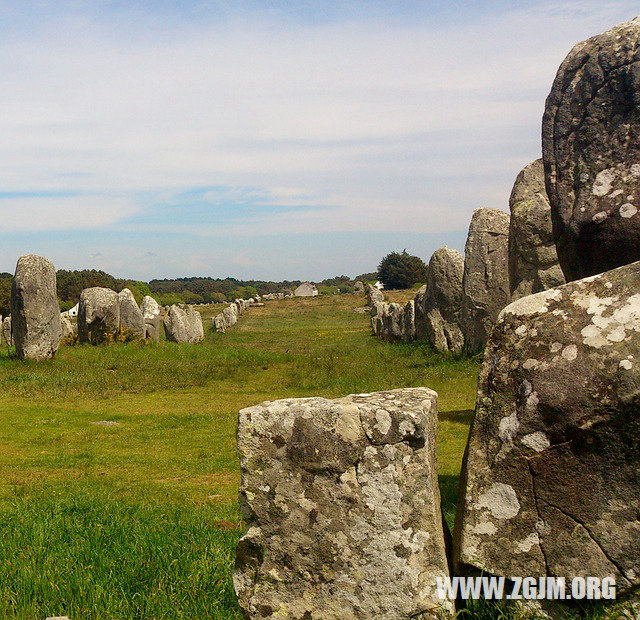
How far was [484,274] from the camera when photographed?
18719 mm

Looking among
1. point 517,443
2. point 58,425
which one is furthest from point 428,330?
point 517,443

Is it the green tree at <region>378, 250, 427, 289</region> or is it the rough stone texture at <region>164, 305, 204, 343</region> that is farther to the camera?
the green tree at <region>378, 250, 427, 289</region>

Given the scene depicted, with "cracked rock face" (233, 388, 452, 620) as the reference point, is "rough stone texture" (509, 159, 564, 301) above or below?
above

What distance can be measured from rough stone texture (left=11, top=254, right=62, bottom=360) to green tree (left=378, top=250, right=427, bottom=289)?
5302cm

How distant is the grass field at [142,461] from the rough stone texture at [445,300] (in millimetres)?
924

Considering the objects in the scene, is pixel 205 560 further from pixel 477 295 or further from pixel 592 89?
pixel 477 295

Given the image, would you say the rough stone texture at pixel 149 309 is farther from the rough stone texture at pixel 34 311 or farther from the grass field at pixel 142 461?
the rough stone texture at pixel 34 311

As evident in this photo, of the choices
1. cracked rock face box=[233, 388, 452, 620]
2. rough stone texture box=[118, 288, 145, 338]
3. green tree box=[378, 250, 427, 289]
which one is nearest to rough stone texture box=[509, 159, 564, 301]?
cracked rock face box=[233, 388, 452, 620]

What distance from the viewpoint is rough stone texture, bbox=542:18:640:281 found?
18.8ft

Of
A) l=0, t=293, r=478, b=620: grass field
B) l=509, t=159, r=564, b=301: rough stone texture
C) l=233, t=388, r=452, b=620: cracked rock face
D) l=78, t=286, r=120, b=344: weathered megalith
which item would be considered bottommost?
l=0, t=293, r=478, b=620: grass field

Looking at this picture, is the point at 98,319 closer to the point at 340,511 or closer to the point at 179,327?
the point at 179,327

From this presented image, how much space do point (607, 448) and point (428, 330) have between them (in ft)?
67.5

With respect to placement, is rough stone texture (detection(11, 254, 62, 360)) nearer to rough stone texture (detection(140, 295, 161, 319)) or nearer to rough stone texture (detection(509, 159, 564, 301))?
rough stone texture (detection(140, 295, 161, 319))

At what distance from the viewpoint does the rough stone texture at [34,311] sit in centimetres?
2123
